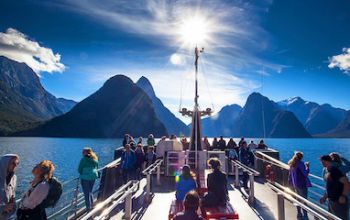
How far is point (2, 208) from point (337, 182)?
6.99m

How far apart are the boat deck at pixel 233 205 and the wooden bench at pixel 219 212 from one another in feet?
7.32

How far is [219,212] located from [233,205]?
3871mm

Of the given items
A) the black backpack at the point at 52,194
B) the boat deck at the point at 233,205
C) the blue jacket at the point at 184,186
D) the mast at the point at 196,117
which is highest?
the mast at the point at 196,117

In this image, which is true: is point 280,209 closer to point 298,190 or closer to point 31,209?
point 298,190

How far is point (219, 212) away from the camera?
6.98 meters

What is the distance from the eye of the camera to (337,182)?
6.64 metres

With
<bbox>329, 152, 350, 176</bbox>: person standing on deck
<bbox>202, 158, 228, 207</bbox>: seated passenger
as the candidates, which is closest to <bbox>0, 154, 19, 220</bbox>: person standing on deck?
<bbox>202, 158, 228, 207</bbox>: seated passenger

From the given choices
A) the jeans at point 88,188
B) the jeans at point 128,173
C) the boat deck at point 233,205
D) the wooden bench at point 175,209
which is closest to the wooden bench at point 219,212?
the wooden bench at point 175,209

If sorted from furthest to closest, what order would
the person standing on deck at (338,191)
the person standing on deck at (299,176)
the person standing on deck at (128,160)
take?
the person standing on deck at (128,160) → the person standing on deck at (299,176) → the person standing on deck at (338,191)

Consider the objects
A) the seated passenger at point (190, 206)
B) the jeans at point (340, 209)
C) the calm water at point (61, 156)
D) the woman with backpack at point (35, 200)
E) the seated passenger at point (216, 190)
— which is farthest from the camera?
the calm water at point (61, 156)

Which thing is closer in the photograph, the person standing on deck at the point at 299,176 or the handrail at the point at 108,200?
the handrail at the point at 108,200

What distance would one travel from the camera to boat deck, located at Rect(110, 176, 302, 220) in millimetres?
9313

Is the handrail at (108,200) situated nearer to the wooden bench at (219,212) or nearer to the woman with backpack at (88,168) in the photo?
the wooden bench at (219,212)

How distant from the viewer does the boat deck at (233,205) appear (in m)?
9.31
